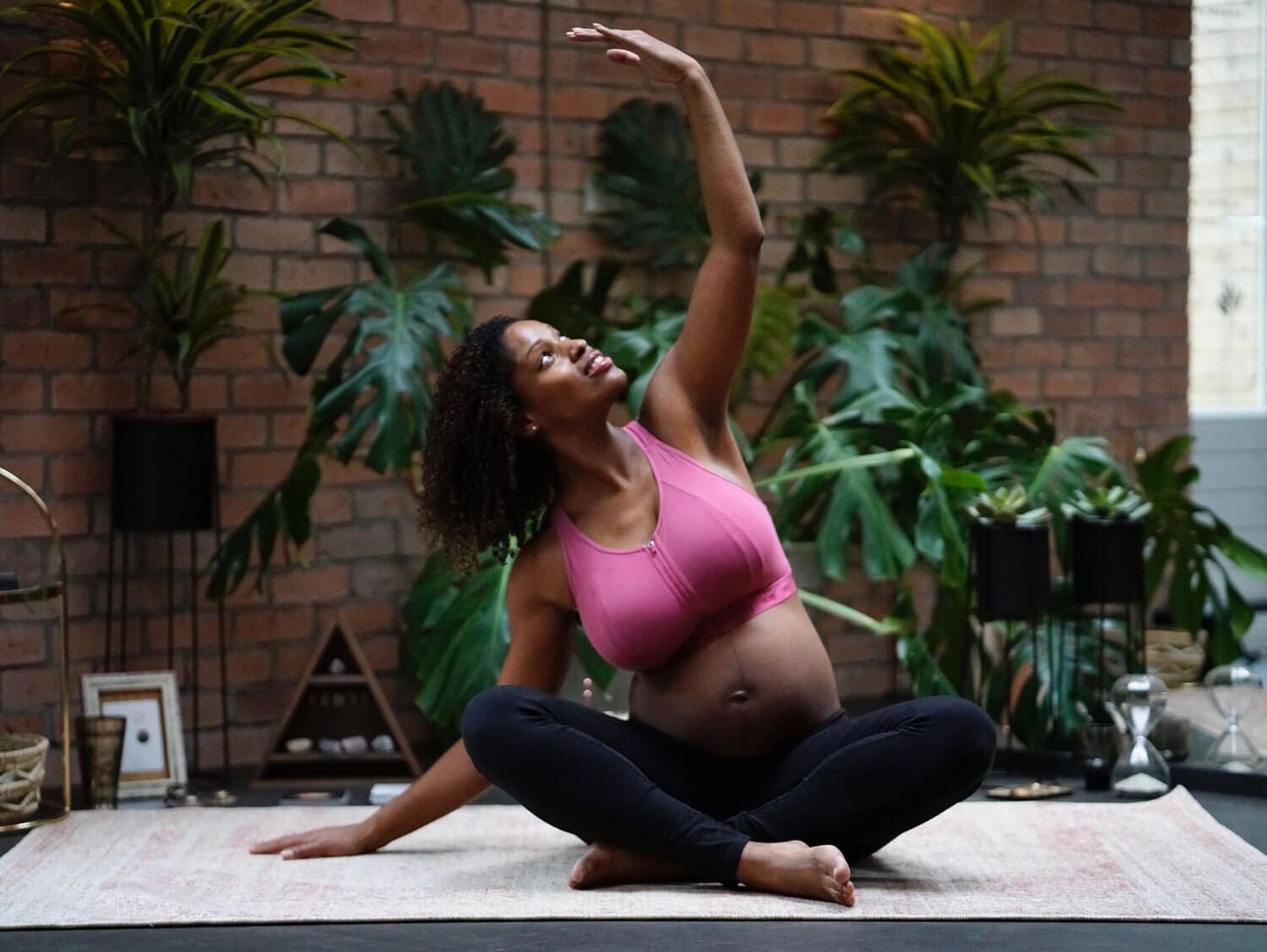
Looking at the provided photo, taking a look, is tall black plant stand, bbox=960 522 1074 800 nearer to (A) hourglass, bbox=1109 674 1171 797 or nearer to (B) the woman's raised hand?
(A) hourglass, bbox=1109 674 1171 797

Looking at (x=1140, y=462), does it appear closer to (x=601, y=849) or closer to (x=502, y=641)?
(x=502, y=641)

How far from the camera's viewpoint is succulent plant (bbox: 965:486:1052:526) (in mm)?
3662

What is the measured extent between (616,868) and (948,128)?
111 inches

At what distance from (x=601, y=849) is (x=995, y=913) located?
585 millimetres

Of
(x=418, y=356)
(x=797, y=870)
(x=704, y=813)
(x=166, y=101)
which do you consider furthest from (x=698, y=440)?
(x=166, y=101)

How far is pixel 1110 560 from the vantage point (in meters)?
3.72

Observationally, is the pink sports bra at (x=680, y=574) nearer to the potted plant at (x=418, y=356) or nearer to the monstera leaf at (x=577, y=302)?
the potted plant at (x=418, y=356)

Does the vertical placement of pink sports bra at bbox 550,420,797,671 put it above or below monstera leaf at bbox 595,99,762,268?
below

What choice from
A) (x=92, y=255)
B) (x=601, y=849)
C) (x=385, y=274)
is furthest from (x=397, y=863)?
(x=92, y=255)

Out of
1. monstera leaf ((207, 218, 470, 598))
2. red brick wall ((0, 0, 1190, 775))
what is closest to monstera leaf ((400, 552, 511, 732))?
monstera leaf ((207, 218, 470, 598))

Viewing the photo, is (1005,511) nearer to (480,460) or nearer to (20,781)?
(480,460)

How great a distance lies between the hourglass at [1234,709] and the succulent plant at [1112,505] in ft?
1.23

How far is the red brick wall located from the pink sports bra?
1.70 m

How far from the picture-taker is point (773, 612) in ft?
8.75
